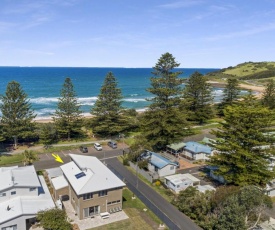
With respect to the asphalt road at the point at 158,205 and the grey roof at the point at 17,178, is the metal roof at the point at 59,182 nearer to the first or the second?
the grey roof at the point at 17,178

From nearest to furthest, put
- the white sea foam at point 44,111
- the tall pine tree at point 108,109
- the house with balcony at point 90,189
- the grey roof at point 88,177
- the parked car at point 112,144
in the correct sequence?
the house with balcony at point 90,189, the grey roof at point 88,177, the parked car at point 112,144, the tall pine tree at point 108,109, the white sea foam at point 44,111

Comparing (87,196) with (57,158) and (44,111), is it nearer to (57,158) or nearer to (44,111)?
(57,158)

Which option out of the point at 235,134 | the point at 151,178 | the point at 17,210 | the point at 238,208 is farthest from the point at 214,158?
the point at 17,210

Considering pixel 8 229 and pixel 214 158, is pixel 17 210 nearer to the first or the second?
pixel 8 229

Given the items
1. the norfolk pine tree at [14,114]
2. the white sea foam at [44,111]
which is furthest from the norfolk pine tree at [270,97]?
the white sea foam at [44,111]

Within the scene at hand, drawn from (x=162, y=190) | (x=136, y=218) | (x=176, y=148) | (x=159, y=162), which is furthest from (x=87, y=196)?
(x=176, y=148)
